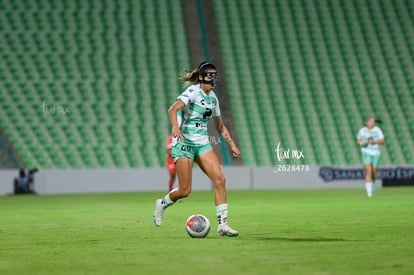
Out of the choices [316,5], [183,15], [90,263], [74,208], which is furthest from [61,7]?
[90,263]

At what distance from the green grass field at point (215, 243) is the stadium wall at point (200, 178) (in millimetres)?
10158

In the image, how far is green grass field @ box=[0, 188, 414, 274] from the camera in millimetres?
7949

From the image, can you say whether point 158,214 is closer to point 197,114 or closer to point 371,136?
point 197,114

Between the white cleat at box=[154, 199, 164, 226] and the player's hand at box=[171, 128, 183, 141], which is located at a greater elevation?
the player's hand at box=[171, 128, 183, 141]

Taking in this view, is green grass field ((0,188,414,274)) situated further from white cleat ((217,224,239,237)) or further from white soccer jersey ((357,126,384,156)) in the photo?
white soccer jersey ((357,126,384,156))

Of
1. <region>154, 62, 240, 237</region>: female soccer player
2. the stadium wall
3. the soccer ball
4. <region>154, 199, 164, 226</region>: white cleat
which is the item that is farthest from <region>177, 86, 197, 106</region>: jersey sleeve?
the stadium wall

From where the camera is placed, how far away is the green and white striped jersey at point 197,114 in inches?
464

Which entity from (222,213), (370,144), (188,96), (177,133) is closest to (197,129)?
(188,96)

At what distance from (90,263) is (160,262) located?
0.65 meters

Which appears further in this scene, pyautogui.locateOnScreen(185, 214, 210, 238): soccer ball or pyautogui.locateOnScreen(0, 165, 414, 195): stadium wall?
pyautogui.locateOnScreen(0, 165, 414, 195): stadium wall

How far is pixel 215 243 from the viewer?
10484 mm

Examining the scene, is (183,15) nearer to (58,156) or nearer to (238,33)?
(238,33)

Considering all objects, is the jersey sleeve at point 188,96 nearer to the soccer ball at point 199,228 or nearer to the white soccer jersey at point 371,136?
the soccer ball at point 199,228

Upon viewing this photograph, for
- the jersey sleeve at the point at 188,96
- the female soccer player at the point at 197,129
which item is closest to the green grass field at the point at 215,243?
the female soccer player at the point at 197,129
